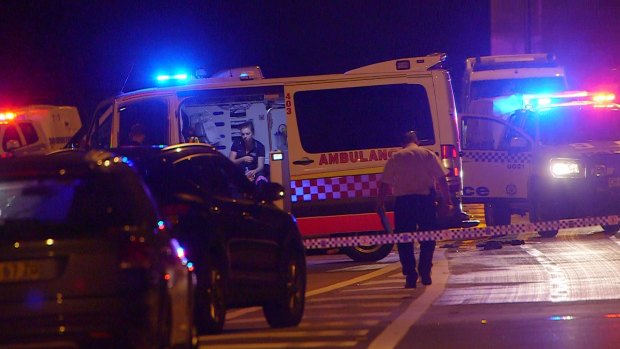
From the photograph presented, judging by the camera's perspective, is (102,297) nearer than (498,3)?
Yes

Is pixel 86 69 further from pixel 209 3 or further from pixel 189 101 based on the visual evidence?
pixel 189 101

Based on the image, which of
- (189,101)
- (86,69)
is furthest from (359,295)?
(86,69)

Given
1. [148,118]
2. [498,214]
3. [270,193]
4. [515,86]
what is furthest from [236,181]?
[515,86]

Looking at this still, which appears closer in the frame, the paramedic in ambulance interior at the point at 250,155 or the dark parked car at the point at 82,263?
the dark parked car at the point at 82,263

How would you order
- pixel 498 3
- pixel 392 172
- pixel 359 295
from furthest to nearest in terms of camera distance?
pixel 498 3 < pixel 392 172 < pixel 359 295

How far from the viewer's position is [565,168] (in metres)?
18.9

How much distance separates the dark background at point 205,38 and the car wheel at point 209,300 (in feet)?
80.8

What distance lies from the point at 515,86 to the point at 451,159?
37.8 ft

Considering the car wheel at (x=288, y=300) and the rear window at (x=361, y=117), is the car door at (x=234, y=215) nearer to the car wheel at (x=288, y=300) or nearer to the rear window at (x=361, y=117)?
the car wheel at (x=288, y=300)

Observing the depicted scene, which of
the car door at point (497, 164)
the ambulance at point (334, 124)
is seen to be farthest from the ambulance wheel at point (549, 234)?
the ambulance at point (334, 124)

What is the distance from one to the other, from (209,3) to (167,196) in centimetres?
3235

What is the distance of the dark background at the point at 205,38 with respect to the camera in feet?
126

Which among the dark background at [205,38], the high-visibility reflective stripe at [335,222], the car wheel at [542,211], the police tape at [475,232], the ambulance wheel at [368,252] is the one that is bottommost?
the ambulance wheel at [368,252]

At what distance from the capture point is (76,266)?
22.4ft
